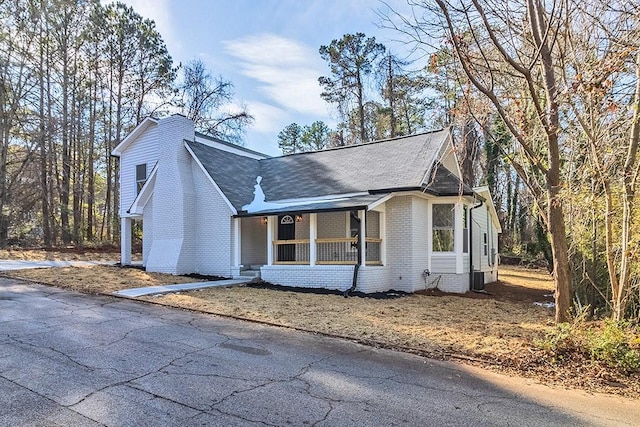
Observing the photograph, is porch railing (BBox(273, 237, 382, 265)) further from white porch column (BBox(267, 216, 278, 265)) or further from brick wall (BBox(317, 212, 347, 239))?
brick wall (BBox(317, 212, 347, 239))

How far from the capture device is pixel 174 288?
1189cm

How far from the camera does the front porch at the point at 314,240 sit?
13031mm

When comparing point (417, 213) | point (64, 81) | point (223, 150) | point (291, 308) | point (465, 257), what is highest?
point (64, 81)

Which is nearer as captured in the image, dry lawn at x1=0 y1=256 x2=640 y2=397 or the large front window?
dry lawn at x1=0 y1=256 x2=640 y2=397

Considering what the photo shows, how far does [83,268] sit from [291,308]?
10.3 m

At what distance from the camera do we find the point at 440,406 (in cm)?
422

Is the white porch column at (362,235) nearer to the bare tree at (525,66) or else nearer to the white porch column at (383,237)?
the white porch column at (383,237)

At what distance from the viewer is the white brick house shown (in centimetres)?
1296

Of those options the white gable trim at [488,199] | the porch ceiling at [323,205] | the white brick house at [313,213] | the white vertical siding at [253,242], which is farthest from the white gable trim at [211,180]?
Result: the white gable trim at [488,199]

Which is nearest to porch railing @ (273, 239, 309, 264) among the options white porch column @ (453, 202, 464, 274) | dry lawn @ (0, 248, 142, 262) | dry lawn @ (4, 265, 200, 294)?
dry lawn @ (4, 265, 200, 294)

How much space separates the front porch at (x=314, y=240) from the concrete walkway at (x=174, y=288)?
113cm

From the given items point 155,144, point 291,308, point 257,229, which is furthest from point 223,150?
point 291,308

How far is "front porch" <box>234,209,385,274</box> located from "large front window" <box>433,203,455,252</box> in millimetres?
1814

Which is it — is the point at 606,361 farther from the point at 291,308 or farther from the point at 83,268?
the point at 83,268
